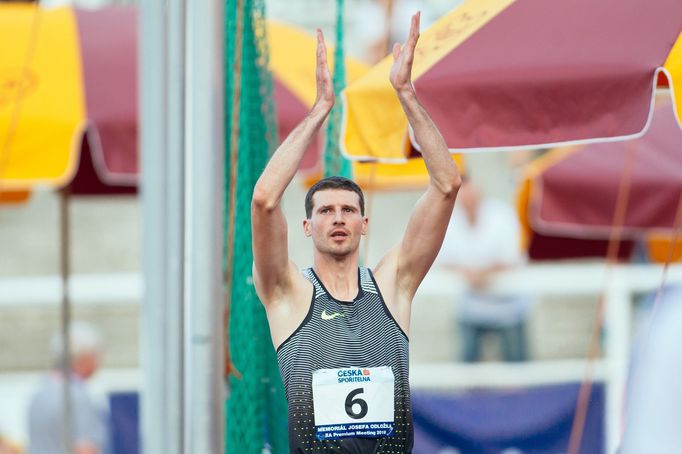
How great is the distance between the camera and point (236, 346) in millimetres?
4715

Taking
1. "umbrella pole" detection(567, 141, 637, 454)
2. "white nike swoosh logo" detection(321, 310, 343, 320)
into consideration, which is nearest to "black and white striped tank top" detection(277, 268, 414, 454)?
"white nike swoosh logo" detection(321, 310, 343, 320)

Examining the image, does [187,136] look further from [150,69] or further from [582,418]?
[582,418]

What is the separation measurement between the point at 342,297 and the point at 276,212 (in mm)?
293

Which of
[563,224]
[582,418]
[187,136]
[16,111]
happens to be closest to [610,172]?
[563,224]

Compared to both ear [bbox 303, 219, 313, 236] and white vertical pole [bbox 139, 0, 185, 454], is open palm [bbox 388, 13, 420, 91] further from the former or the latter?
white vertical pole [bbox 139, 0, 185, 454]

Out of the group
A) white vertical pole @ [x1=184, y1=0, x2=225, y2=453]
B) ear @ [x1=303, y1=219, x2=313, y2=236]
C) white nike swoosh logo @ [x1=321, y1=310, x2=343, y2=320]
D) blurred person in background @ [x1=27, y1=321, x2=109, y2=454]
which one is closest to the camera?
white nike swoosh logo @ [x1=321, y1=310, x2=343, y2=320]

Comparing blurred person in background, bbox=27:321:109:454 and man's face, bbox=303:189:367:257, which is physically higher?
man's face, bbox=303:189:367:257

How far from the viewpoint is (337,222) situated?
370 cm

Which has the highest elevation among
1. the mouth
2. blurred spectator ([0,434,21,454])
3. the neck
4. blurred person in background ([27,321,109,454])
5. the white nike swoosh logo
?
the mouth

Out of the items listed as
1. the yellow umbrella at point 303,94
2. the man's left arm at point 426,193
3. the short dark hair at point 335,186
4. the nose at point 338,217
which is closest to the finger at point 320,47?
the man's left arm at point 426,193

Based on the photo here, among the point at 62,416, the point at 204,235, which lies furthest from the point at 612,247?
the point at 204,235

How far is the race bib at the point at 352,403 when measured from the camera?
3.57 meters

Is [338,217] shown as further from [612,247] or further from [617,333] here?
[617,333]

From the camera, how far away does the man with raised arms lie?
3584 mm
